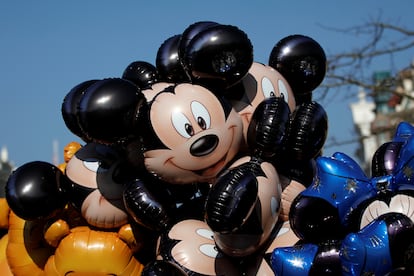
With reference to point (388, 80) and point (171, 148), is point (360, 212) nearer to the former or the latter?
point (171, 148)

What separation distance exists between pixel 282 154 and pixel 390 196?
2.26 feet

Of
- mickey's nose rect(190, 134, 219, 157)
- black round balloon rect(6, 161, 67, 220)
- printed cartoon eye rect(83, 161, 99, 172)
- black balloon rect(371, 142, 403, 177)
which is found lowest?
black round balloon rect(6, 161, 67, 220)

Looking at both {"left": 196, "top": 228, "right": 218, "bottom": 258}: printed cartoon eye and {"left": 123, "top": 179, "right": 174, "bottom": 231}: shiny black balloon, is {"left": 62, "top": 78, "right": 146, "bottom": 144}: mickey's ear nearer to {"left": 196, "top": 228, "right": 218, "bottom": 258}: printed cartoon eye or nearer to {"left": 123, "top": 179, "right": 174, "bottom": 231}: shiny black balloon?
{"left": 123, "top": 179, "right": 174, "bottom": 231}: shiny black balloon

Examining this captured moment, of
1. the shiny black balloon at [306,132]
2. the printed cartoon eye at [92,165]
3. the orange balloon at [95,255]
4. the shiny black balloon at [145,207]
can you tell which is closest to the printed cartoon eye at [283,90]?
the shiny black balloon at [306,132]

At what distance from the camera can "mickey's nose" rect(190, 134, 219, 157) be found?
152 inches

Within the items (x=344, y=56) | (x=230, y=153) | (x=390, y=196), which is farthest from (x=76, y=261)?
(x=344, y=56)

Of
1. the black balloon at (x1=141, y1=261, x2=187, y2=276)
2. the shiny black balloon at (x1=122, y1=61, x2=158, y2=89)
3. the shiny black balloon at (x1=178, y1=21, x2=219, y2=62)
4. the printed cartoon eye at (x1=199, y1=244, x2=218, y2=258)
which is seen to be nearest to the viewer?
the black balloon at (x1=141, y1=261, x2=187, y2=276)

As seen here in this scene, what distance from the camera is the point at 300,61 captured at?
14.6 feet

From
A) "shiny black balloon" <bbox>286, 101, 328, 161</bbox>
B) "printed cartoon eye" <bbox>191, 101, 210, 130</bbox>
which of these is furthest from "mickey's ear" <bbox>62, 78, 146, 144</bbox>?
"shiny black balloon" <bbox>286, 101, 328, 161</bbox>

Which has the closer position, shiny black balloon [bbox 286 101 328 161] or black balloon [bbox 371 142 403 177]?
black balloon [bbox 371 142 403 177]

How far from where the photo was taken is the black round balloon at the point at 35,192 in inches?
169

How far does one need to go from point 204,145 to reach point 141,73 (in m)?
0.98

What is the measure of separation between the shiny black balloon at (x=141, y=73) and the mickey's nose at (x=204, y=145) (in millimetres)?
799

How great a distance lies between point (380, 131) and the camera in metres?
9.60
